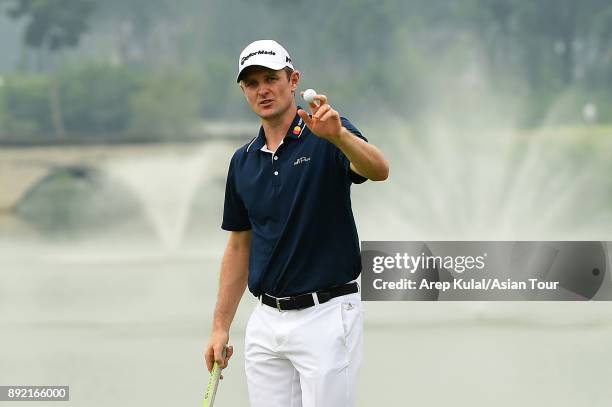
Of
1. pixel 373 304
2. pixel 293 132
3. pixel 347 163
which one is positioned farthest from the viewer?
pixel 373 304

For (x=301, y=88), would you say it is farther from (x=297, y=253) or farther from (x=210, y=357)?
(x=297, y=253)

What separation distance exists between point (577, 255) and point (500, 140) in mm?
11714

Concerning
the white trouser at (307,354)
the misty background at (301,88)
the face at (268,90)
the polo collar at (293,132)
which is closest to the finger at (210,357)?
the white trouser at (307,354)

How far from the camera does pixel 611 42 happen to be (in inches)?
732

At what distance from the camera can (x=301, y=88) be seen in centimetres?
1691

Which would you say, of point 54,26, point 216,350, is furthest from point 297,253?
point 54,26

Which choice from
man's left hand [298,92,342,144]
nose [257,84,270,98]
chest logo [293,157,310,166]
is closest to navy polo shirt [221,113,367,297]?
chest logo [293,157,310,166]

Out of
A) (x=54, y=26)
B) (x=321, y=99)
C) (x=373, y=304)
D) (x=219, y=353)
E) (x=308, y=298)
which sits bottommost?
(x=219, y=353)

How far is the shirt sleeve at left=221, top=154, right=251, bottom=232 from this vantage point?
3.64 meters

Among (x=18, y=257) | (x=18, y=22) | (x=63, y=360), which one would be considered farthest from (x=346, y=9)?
(x=63, y=360)

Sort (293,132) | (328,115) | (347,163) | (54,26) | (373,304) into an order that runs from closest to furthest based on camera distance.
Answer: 1. (328,115)
2. (347,163)
3. (293,132)
4. (373,304)
5. (54,26)

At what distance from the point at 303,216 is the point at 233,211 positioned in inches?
13.7

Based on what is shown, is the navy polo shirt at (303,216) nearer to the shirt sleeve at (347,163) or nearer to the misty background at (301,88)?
the shirt sleeve at (347,163)

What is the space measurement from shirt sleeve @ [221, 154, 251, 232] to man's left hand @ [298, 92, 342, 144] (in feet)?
1.91
